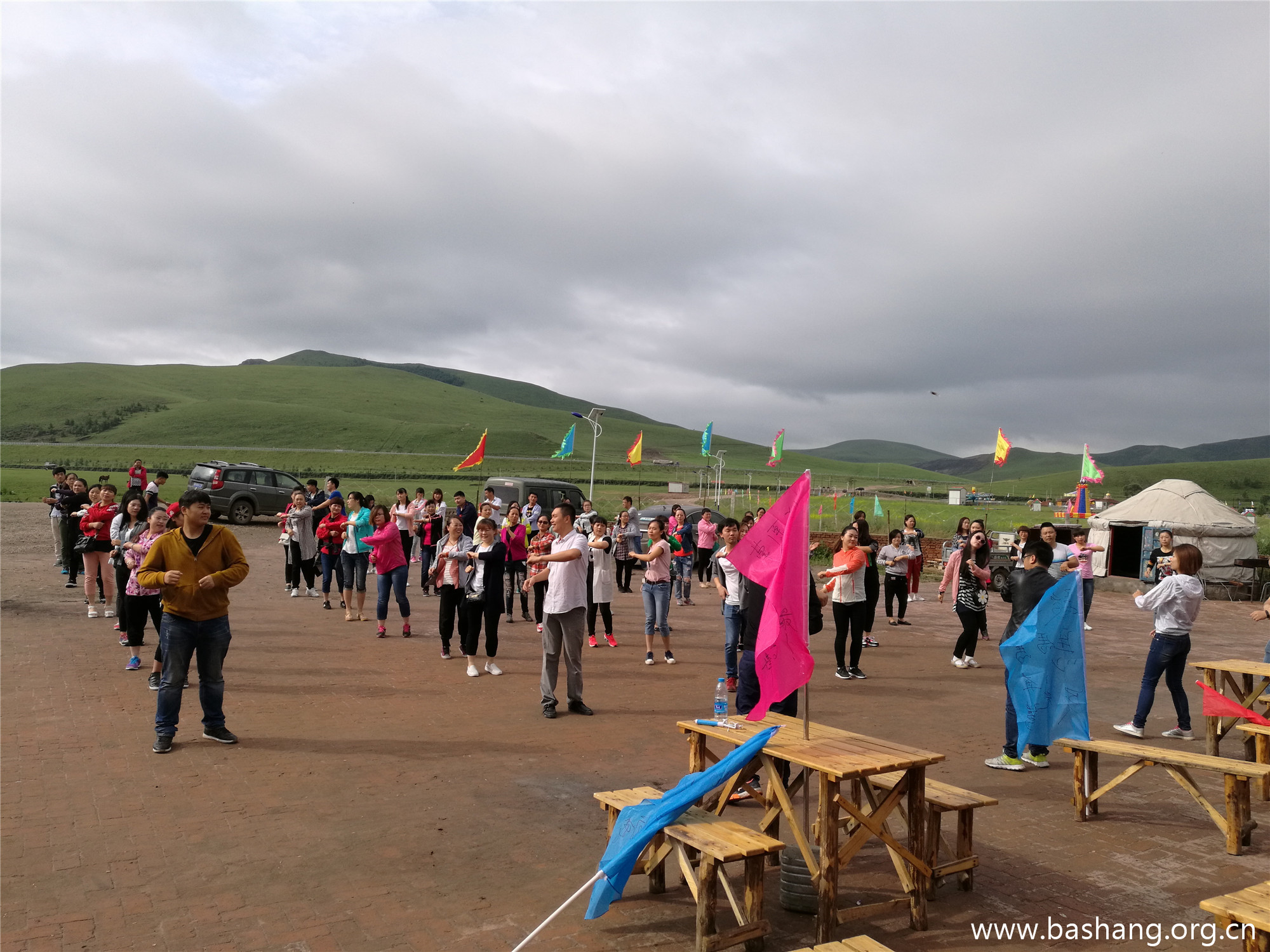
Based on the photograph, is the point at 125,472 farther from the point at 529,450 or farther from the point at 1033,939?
the point at 1033,939

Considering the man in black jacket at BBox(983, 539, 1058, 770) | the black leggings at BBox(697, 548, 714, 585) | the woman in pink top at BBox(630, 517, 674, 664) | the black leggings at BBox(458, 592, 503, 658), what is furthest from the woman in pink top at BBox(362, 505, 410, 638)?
the man in black jacket at BBox(983, 539, 1058, 770)

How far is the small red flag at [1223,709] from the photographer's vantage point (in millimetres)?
6641

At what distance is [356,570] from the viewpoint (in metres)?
13.5

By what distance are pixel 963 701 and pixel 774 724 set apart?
5.64 m

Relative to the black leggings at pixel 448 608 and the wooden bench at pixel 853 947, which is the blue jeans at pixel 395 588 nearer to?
the black leggings at pixel 448 608

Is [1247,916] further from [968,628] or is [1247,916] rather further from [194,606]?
[968,628]

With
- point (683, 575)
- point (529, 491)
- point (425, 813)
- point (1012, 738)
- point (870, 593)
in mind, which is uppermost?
point (529, 491)

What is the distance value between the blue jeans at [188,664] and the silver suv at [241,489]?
2340 cm

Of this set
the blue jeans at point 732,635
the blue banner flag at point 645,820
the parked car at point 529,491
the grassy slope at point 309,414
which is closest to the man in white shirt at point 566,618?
the blue jeans at point 732,635

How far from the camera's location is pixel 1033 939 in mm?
4199

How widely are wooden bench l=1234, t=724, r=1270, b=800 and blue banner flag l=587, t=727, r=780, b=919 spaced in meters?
4.72

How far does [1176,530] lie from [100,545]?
27899mm

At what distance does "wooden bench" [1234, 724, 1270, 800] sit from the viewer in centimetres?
660

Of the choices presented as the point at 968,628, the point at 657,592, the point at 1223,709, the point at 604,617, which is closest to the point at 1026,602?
the point at 1223,709
